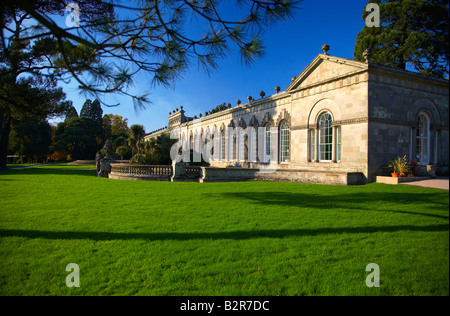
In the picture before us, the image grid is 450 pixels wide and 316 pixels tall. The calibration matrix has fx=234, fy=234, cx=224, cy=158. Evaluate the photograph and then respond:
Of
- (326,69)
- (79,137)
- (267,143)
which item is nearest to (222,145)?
(267,143)

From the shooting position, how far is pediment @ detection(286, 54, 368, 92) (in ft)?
39.4

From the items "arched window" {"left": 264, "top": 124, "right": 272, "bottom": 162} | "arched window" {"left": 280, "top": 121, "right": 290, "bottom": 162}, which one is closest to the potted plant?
"arched window" {"left": 280, "top": 121, "right": 290, "bottom": 162}

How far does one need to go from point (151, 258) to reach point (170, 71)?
3.39m

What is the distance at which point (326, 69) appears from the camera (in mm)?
13695

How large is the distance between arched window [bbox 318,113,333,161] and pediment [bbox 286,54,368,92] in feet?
7.41

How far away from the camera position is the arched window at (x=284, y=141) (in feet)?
59.9

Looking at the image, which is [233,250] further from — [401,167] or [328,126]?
[328,126]

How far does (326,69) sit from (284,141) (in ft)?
21.0

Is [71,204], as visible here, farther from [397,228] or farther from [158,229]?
[397,228]

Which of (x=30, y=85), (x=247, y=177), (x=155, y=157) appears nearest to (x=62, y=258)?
(x=30, y=85)

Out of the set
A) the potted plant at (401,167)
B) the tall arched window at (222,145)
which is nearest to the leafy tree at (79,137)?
the tall arched window at (222,145)

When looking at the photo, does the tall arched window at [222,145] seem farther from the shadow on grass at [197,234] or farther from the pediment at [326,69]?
the shadow on grass at [197,234]

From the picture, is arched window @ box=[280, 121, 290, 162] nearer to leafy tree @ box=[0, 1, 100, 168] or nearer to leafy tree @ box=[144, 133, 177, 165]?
leafy tree @ box=[144, 133, 177, 165]

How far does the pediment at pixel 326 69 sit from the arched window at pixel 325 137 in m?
2.26
